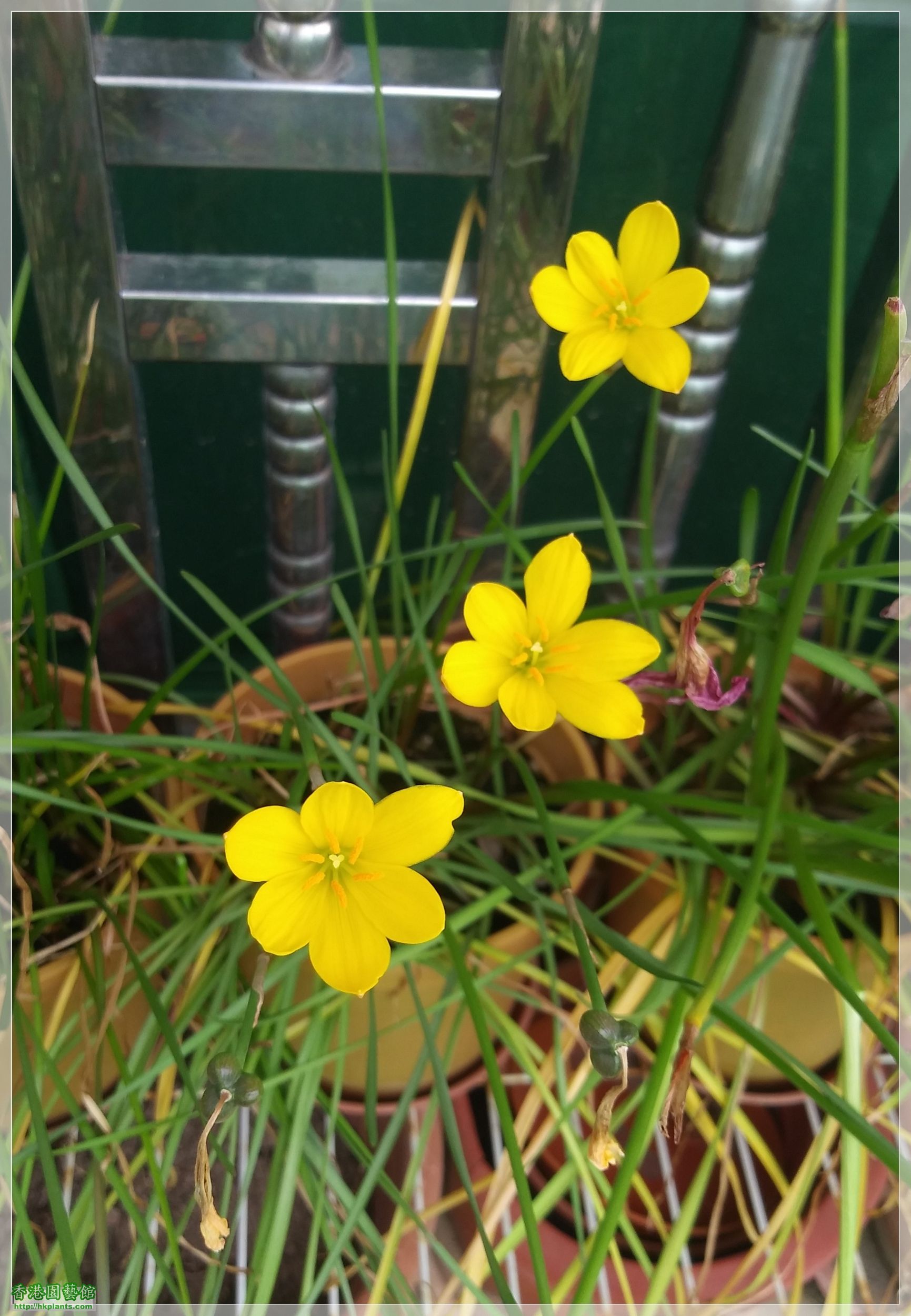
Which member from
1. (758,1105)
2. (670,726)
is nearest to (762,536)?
(670,726)

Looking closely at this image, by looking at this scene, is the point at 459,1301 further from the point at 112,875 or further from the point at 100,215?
the point at 100,215

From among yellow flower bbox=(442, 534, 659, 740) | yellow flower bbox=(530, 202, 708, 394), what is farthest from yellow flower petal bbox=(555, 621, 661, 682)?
yellow flower bbox=(530, 202, 708, 394)

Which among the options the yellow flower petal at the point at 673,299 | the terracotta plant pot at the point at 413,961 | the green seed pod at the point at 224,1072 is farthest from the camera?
the terracotta plant pot at the point at 413,961

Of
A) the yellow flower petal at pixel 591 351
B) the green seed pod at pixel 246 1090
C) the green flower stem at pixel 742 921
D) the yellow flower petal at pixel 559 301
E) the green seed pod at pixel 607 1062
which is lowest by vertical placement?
the green flower stem at pixel 742 921

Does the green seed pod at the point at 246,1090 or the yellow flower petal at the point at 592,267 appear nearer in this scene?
the green seed pod at the point at 246,1090

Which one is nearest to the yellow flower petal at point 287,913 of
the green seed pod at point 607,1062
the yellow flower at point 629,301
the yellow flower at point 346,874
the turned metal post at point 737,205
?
the yellow flower at point 346,874

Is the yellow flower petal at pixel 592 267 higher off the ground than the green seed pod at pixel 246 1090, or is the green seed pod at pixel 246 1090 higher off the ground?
the yellow flower petal at pixel 592 267

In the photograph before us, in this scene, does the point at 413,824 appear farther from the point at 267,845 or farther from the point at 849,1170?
the point at 849,1170

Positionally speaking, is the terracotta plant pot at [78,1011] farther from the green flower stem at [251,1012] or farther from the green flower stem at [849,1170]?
the green flower stem at [849,1170]
